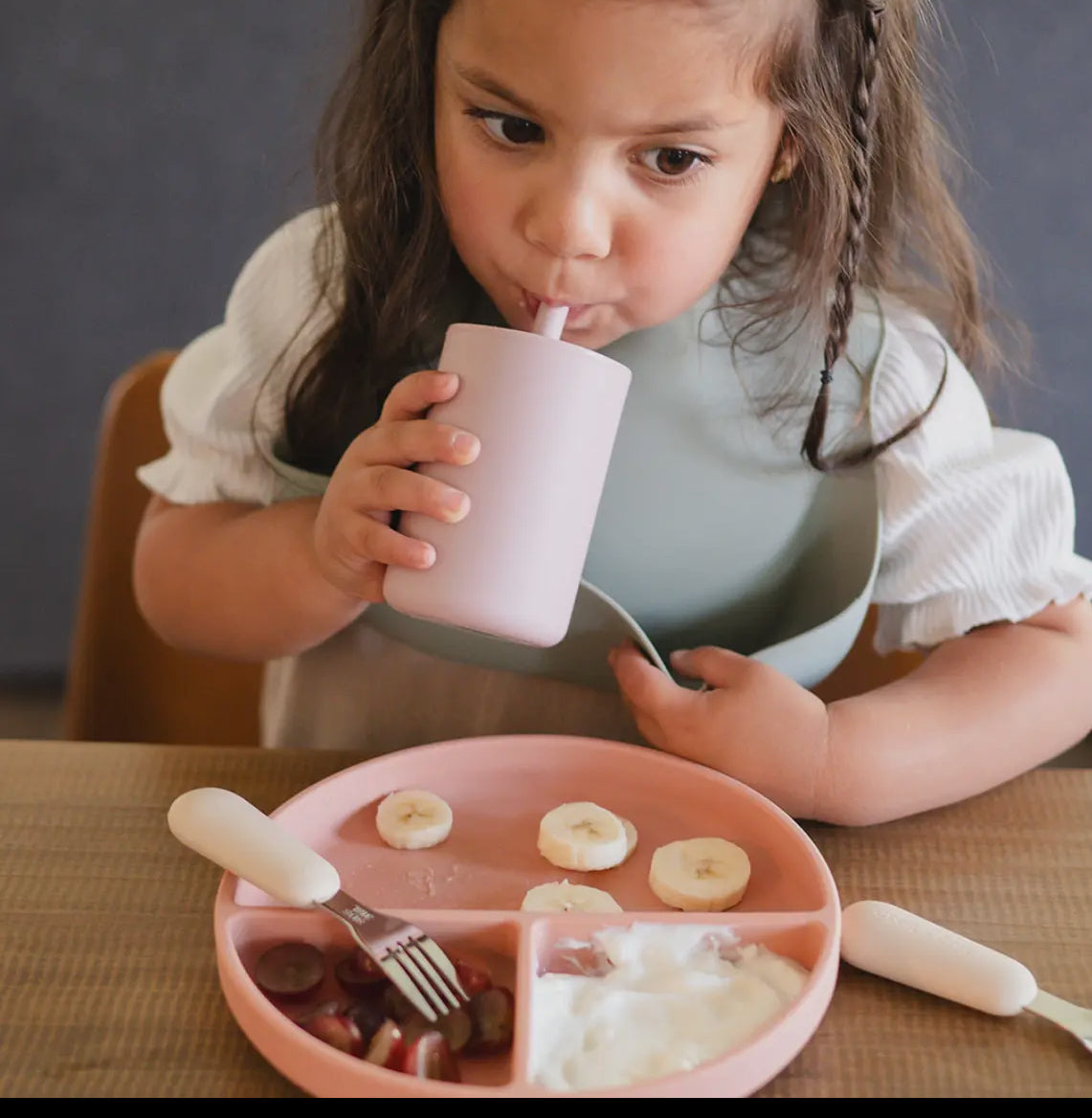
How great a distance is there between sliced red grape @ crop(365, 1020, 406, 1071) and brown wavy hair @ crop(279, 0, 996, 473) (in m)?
0.55

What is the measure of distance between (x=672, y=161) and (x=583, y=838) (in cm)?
42

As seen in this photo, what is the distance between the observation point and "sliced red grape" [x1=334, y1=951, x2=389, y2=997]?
26.4 inches

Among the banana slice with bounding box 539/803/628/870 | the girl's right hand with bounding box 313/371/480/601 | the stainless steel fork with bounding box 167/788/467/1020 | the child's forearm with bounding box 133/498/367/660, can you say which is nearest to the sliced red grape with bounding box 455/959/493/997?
the stainless steel fork with bounding box 167/788/467/1020

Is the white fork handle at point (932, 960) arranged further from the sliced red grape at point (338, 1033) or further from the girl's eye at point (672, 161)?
the girl's eye at point (672, 161)

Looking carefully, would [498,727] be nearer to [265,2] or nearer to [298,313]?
[298,313]

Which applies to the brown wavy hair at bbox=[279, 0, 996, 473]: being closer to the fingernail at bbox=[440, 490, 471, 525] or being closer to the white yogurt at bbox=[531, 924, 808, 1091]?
the fingernail at bbox=[440, 490, 471, 525]

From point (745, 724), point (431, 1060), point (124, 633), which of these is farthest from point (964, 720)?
point (124, 633)

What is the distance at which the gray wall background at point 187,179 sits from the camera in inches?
78.7

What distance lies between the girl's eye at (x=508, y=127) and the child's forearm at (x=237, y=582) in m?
0.32

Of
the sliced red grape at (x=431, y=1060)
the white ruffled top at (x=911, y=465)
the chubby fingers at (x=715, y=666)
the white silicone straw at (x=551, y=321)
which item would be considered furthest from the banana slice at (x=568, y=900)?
the white ruffled top at (x=911, y=465)

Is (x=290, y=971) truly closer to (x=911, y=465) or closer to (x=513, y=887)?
(x=513, y=887)

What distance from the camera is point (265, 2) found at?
78.7 inches

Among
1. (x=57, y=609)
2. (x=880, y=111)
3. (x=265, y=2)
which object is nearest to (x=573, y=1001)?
(x=880, y=111)

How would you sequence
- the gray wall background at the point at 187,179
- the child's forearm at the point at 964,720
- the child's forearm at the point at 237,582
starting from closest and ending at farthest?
Answer: the child's forearm at the point at 964,720
the child's forearm at the point at 237,582
the gray wall background at the point at 187,179
